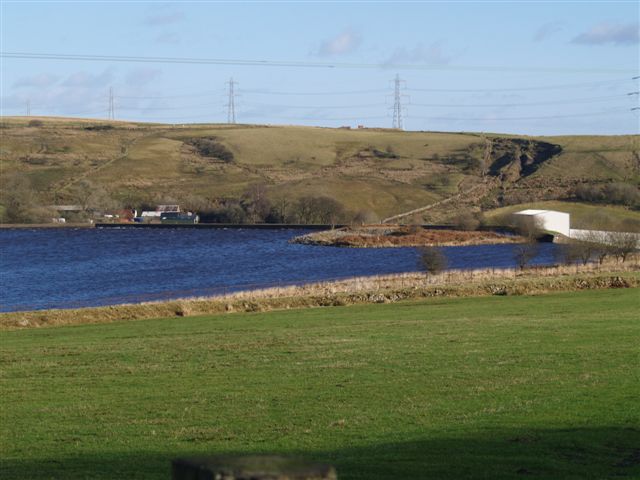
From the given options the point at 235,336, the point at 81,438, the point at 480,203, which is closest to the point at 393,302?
the point at 235,336

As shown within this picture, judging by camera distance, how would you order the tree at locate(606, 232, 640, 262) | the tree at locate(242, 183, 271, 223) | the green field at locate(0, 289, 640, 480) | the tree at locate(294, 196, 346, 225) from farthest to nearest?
the tree at locate(242, 183, 271, 223) → the tree at locate(294, 196, 346, 225) → the tree at locate(606, 232, 640, 262) → the green field at locate(0, 289, 640, 480)

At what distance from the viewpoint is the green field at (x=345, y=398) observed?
44.3ft

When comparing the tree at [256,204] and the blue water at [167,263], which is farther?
the tree at [256,204]

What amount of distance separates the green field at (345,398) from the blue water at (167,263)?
2213cm

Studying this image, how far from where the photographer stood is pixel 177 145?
641 feet

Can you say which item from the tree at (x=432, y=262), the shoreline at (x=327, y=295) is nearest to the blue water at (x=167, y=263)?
the shoreline at (x=327, y=295)

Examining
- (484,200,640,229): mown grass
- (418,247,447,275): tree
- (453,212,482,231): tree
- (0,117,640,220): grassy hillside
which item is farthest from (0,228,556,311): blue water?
(0,117,640,220): grassy hillside

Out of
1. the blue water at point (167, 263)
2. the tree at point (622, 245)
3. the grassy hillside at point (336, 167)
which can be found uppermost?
the grassy hillside at point (336, 167)

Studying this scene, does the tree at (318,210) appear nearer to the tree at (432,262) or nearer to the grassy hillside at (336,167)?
the grassy hillside at (336,167)

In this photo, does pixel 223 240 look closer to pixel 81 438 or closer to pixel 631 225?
pixel 631 225

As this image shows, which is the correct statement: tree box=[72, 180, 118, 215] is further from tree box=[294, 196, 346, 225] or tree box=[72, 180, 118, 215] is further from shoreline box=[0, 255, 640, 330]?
shoreline box=[0, 255, 640, 330]

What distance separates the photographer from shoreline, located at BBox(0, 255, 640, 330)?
38594mm

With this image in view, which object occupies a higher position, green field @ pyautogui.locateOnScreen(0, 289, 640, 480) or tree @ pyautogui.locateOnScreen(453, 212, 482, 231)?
tree @ pyautogui.locateOnScreen(453, 212, 482, 231)

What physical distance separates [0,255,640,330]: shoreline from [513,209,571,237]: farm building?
2277 inches
